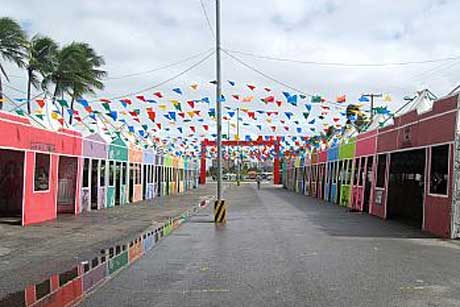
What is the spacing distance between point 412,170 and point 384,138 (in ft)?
5.48

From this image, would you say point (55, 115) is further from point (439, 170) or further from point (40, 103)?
point (439, 170)

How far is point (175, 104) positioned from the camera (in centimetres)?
2877

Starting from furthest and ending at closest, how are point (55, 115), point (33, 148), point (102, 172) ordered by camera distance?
point (102, 172) < point (55, 115) < point (33, 148)

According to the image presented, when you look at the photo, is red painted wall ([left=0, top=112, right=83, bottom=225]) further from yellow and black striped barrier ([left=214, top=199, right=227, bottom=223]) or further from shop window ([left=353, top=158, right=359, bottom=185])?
shop window ([left=353, top=158, right=359, bottom=185])

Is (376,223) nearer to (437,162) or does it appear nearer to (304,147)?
(437,162)

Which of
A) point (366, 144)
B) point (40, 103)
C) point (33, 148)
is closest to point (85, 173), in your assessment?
point (40, 103)

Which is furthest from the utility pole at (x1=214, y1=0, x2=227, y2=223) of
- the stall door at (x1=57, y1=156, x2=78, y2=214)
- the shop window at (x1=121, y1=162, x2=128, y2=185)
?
the shop window at (x1=121, y1=162, x2=128, y2=185)

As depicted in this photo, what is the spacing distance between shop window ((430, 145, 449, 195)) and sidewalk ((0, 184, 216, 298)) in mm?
8746

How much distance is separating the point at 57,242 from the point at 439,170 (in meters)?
10.7

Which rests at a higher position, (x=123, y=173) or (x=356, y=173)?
(x=356, y=173)

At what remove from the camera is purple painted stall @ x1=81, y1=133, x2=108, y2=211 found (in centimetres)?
2688

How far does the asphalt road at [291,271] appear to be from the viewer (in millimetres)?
8508

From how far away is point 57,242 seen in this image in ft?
51.2

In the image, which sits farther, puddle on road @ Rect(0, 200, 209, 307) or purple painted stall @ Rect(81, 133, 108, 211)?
purple painted stall @ Rect(81, 133, 108, 211)
